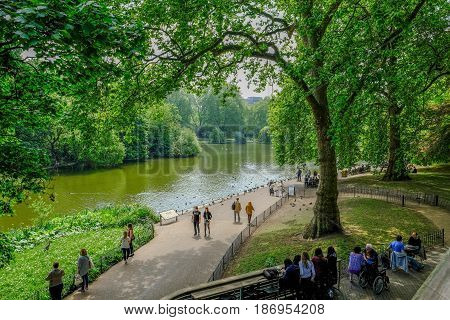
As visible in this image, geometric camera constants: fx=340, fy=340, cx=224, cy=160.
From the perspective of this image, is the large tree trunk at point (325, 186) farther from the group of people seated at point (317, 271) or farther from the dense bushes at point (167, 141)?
the dense bushes at point (167, 141)

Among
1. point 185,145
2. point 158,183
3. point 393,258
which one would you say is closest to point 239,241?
point 393,258

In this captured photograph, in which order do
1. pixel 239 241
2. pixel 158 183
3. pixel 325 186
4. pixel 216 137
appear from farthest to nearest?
pixel 216 137
pixel 158 183
pixel 239 241
pixel 325 186

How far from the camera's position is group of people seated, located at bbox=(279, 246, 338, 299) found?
8.19m

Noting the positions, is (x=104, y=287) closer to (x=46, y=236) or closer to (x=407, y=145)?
(x=46, y=236)

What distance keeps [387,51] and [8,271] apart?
17782mm

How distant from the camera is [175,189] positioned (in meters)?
41.7

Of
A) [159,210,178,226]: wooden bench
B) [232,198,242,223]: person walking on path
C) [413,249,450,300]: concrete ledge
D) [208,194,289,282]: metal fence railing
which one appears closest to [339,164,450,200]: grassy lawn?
[208,194,289,282]: metal fence railing

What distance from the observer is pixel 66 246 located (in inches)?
728

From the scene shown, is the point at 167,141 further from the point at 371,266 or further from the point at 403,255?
the point at 371,266

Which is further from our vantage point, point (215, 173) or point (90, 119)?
point (215, 173)

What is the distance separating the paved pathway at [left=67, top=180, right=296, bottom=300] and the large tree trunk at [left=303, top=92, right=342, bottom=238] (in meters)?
4.52

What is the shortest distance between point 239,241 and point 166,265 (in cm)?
424

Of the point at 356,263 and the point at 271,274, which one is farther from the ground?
the point at 271,274

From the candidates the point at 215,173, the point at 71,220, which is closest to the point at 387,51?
the point at 71,220
